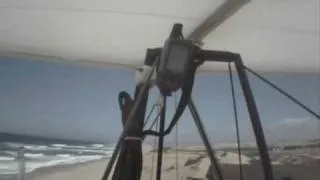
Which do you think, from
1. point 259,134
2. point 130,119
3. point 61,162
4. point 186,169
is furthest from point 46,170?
point 259,134

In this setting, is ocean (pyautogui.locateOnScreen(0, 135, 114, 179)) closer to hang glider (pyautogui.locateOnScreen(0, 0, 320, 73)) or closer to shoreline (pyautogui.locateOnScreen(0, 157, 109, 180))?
shoreline (pyautogui.locateOnScreen(0, 157, 109, 180))

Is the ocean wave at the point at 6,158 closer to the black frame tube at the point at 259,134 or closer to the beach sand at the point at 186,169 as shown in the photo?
the beach sand at the point at 186,169

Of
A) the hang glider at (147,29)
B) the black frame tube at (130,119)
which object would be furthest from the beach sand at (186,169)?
the black frame tube at (130,119)

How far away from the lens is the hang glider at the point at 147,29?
45.7 inches

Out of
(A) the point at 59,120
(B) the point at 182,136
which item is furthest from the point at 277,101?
(A) the point at 59,120

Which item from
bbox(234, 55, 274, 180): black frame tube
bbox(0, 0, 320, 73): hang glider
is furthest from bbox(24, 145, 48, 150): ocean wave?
bbox(234, 55, 274, 180): black frame tube

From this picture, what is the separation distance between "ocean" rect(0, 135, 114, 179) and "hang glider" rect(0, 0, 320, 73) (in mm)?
251

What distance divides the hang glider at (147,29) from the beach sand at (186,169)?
282 mm

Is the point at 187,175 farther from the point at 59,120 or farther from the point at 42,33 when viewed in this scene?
the point at 42,33

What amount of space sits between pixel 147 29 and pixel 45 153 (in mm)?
482

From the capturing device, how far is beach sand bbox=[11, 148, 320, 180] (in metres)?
1.45

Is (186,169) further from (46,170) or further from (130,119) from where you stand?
(130,119)

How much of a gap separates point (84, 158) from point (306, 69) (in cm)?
78

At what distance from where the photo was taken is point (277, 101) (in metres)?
1.63
